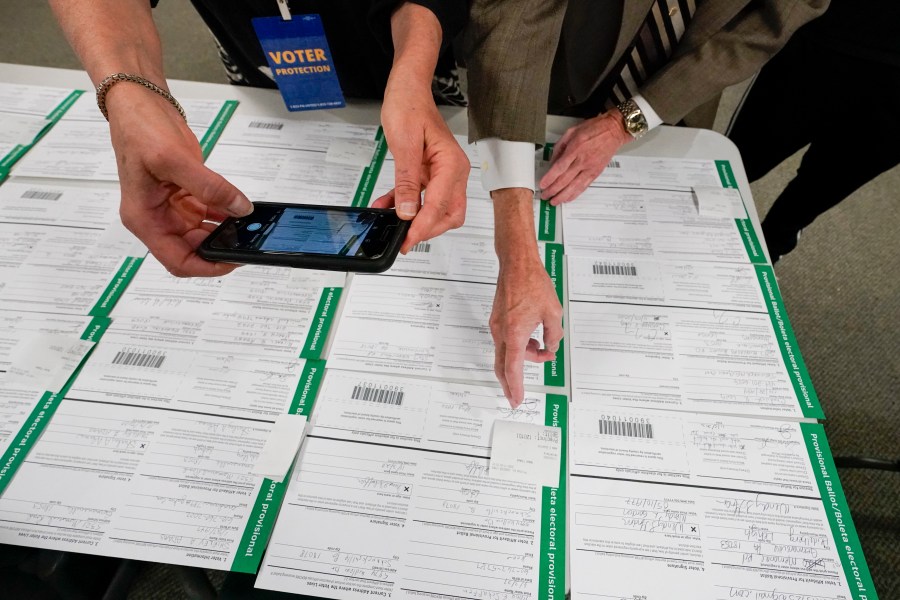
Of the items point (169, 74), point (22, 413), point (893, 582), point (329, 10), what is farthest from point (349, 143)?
point (169, 74)

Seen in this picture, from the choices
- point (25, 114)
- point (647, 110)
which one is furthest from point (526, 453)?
point (25, 114)

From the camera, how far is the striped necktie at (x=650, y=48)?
2.59 feet

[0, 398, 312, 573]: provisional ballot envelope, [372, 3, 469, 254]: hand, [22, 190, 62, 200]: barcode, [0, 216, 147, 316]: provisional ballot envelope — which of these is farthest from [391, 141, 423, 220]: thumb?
[22, 190, 62, 200]: barcode

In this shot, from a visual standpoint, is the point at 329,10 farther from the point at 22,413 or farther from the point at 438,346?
the point at 22,413

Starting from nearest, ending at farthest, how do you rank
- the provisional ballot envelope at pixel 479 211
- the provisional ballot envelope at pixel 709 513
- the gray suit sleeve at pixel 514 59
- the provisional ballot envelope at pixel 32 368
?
the provisional ballot envelope at pixel 709 513
the provisional ballot envelope at pixel 32 368
the gray suit sleeve at pixel 514 59
the provisional ballot envelope at pixel 479 211

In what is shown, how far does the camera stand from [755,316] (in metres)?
0.70

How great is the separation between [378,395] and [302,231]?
24cm

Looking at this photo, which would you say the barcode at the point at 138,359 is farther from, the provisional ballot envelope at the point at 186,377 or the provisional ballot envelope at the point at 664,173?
the provisional ballot envelope at the point at 664,173

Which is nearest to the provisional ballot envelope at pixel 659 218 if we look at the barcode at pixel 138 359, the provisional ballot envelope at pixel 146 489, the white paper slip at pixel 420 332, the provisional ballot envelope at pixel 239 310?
the white paper slip at pixel 420 332

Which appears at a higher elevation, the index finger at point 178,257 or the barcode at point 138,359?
the index finger at point 178,257

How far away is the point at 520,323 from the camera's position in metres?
0.62

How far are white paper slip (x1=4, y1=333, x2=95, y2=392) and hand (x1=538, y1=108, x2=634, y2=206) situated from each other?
78 cm

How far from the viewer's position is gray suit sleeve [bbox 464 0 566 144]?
716 millimetres

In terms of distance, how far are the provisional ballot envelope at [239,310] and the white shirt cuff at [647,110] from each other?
0.61 metres
